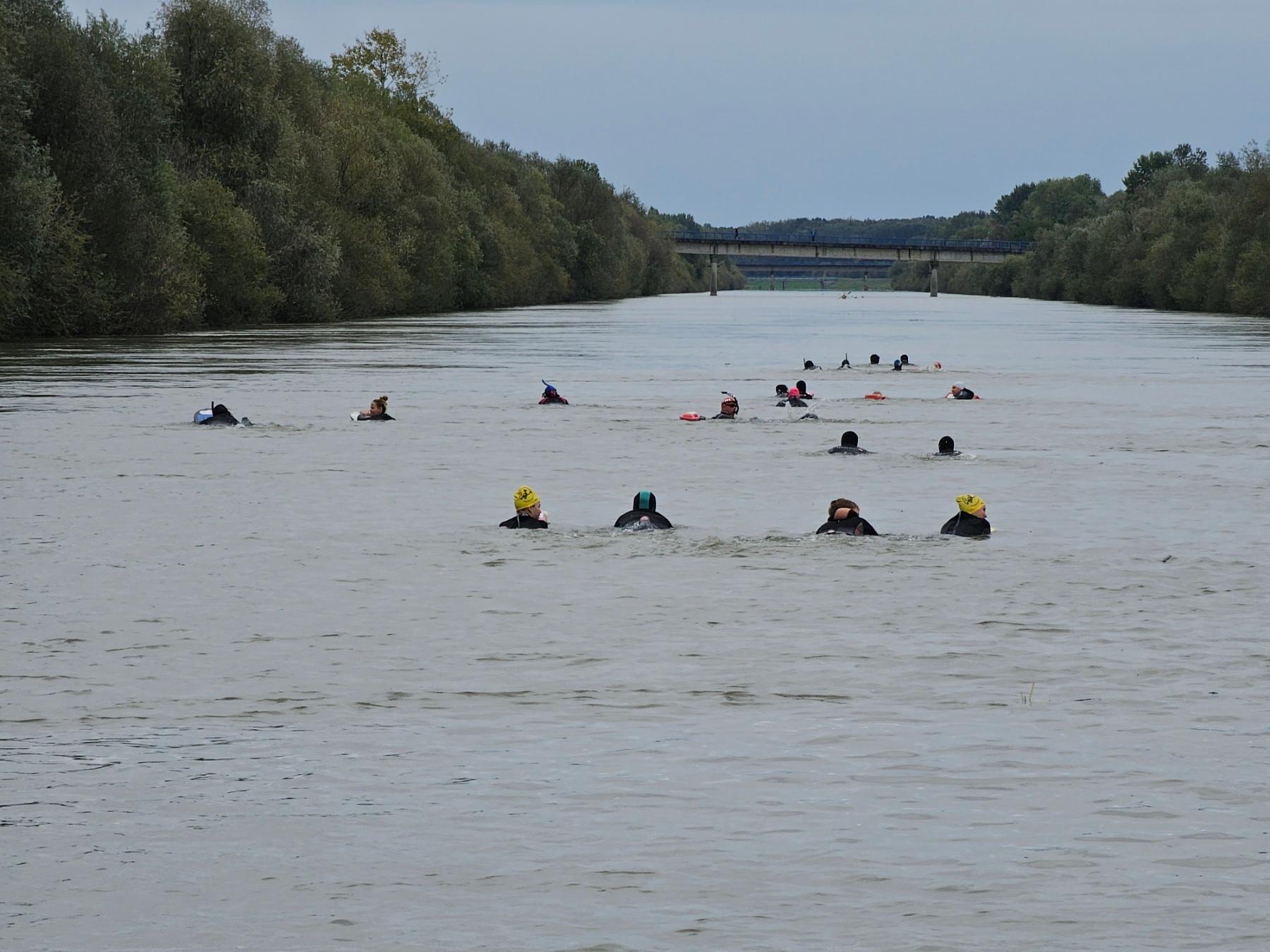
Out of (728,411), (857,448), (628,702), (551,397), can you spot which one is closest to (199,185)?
(551,397)

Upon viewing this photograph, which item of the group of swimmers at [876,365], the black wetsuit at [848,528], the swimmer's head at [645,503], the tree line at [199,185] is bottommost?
the group of swimmers at [876,365]

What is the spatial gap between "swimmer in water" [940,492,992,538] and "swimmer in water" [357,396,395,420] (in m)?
19.8

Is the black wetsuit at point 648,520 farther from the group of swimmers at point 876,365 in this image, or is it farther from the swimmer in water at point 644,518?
the group of swimmers at point 876,365

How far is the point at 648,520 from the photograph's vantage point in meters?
25.1

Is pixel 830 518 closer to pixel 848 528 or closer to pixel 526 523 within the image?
pixel 848 528

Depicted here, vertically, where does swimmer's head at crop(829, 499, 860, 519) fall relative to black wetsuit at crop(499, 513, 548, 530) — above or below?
above

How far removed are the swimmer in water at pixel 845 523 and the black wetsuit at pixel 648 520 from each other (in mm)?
2065

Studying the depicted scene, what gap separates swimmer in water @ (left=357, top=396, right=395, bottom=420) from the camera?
139ft

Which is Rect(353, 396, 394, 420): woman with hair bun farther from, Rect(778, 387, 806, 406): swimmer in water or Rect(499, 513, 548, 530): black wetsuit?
Rect(499, 513, 548, 530): black wetsuit

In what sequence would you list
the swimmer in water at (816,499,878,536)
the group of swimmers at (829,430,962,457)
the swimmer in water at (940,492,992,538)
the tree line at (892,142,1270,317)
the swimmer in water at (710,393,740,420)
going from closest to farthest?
the swimmer in water at (816,499,878,536), the swimmer in water at (940,492,992,538), the group of swimmers at (829,430,962,457), the swimmer in water at (710,393,740,420), the tree line at (892,142,1270,317)

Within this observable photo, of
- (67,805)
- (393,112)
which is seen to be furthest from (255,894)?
(393,112)

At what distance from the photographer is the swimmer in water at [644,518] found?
25.0 metres

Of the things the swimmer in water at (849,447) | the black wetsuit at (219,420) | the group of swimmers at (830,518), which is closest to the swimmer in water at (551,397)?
the black wetsuit at (219,420)

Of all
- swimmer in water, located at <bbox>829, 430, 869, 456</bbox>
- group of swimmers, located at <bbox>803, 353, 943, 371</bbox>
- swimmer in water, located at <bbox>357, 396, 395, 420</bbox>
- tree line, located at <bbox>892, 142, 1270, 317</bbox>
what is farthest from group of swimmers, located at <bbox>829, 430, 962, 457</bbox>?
tree line, located at <bbox>892, 142, 1270, 317</bbox>
